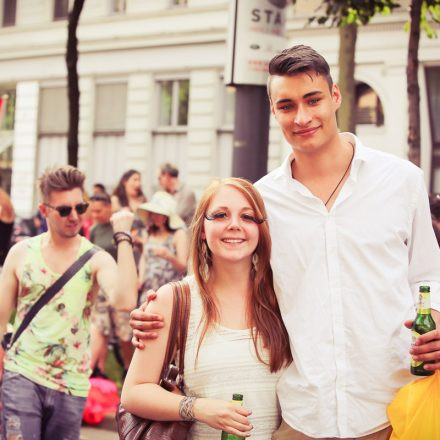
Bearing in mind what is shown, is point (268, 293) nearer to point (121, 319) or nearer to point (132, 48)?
point (121, 319)

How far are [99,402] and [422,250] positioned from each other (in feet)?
17.1

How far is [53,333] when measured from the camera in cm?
522

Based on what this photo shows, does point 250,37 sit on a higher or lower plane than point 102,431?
higher

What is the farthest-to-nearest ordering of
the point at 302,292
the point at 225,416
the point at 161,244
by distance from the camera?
1. the point at 161,244
2. the point at 302,292
3. the point at 225,416

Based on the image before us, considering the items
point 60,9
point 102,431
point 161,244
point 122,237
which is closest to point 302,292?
point 122,237

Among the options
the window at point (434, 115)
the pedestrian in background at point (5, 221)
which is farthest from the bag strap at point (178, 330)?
the window at point (434, 115)

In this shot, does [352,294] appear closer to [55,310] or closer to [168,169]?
[55,310]

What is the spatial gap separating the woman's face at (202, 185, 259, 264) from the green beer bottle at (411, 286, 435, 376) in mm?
626

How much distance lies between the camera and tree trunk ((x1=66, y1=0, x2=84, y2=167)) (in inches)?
414

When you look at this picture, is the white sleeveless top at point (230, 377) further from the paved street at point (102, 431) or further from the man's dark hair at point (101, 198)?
the man's dark hair at point (101, 198)

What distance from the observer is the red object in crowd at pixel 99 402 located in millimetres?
8102

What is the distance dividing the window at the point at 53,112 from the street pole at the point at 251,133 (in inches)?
724

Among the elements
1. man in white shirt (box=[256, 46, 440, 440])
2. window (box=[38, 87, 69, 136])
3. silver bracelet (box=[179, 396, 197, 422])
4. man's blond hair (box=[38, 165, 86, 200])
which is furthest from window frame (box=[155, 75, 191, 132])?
silver bracelet (box=[179, 396, 197, 422])

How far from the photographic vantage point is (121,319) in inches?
378
